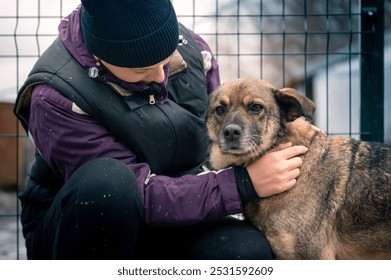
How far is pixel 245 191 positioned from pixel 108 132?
680mm

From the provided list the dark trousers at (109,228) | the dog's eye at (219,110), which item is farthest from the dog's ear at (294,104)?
the dark trousers at (109,228)

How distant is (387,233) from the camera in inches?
120

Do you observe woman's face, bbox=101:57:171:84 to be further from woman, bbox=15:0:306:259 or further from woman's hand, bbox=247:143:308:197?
woman's hand, bbox=247:143:308:197

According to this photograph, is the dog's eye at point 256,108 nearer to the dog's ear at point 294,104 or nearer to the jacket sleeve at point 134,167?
the dog's ear at point 294,104

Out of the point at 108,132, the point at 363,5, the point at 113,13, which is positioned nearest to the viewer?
the point at 113,13

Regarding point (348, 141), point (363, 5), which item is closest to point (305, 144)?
point (348, 141)

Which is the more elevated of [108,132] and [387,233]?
[108,132]

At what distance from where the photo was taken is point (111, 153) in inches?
116

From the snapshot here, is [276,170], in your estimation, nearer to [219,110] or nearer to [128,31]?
[219,110]

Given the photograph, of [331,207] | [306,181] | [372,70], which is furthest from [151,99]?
[372,70]

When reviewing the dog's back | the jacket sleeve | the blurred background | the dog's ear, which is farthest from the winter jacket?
the blurred background

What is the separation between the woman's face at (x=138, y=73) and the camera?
289 cm

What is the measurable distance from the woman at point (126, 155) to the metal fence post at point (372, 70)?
142 cm
